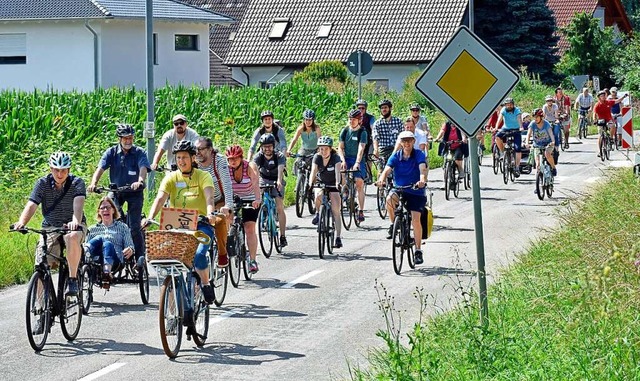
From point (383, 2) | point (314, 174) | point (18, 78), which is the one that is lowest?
point (314, 174)

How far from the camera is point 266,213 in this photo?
59.8 ft

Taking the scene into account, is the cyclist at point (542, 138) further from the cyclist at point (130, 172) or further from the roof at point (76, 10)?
the roof at point (76, 10)

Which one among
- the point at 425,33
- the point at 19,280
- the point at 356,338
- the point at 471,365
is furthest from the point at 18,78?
the point at 471,365

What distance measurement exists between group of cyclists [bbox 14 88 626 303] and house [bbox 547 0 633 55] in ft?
180

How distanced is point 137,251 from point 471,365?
6604 millimetres

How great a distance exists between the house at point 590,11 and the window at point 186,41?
91.4 feet

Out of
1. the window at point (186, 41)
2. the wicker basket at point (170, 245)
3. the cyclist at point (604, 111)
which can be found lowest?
the wicker basket at point (170, 245)

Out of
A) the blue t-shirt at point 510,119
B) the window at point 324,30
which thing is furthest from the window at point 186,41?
the blue t-shirt at point 510,119

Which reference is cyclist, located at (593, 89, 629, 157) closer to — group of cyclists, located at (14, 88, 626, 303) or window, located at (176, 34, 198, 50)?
group of cyclists, located at (14, 88, 626, 303)

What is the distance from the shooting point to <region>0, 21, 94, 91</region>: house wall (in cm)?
4812

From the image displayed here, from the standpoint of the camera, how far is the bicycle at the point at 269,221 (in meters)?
17.9

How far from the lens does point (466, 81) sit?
10477 millimetres

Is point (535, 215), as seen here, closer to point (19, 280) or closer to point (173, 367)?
point (19, 280)

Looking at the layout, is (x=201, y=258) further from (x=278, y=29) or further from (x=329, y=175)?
(x=278, y=29)
